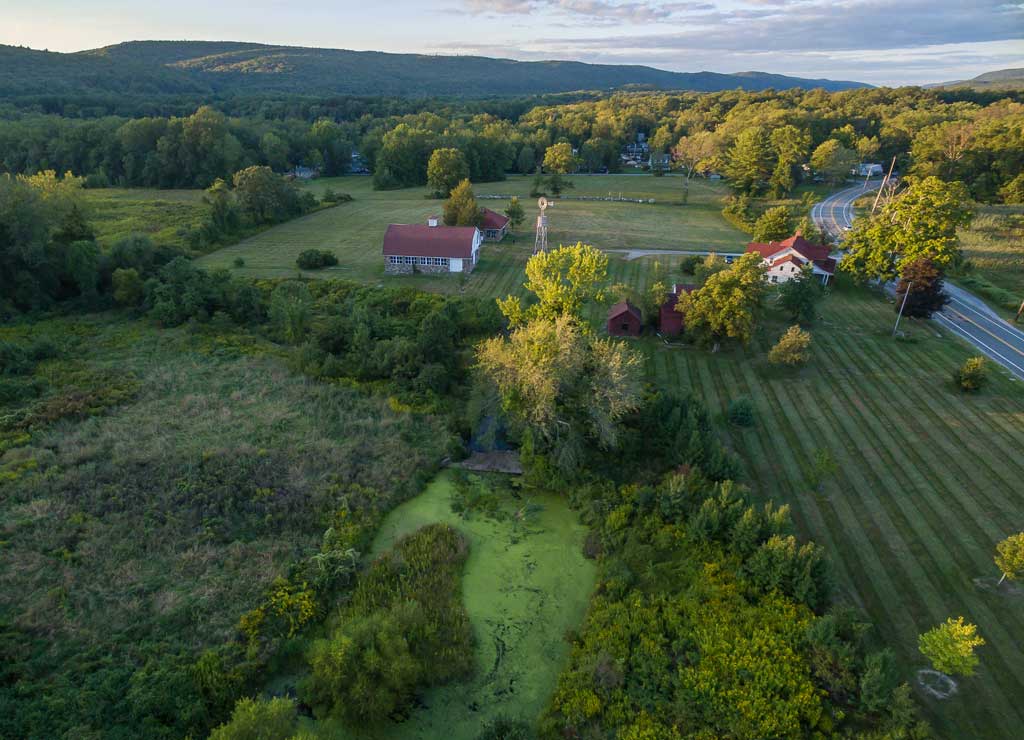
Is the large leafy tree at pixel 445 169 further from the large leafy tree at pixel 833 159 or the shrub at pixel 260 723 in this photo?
the shrub at pixel 260 723

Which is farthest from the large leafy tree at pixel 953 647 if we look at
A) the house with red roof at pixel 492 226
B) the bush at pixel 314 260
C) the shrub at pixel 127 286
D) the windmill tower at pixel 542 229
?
the house with red roof at pixel 492 226

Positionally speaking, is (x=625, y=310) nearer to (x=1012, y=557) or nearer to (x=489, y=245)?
(x=1012, y=557)

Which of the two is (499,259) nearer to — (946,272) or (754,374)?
(754,374)

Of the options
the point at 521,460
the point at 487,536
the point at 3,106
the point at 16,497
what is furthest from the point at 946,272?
the point at 3,106

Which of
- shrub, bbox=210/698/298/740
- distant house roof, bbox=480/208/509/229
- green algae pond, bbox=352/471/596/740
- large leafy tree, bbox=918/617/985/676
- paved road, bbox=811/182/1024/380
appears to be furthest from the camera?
distant house roof, bbox=480/208/509/229

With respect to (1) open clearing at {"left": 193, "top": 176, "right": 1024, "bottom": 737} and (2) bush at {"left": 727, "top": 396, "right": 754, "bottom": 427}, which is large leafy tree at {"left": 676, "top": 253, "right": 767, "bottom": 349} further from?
(2) bush at {"left": 727, "top": 396, "right": 754, "bottom": 427}

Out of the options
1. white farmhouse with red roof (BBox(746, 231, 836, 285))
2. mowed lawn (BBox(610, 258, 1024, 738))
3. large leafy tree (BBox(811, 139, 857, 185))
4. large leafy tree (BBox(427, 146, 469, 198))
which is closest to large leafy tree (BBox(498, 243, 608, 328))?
mowed lawn (BBox(610, 258, 1024, 738))
